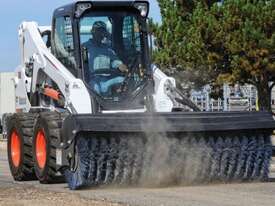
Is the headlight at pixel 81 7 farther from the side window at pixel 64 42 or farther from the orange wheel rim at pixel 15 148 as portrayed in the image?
the orange wheel rim at pixel 15 148

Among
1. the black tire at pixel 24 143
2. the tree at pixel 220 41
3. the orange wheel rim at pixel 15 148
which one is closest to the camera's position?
the black tire at pixel 24 143

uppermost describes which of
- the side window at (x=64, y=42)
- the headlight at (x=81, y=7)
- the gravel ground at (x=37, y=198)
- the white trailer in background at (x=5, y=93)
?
the headlight at (x=81, y=7)

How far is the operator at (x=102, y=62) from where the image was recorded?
1420 cm

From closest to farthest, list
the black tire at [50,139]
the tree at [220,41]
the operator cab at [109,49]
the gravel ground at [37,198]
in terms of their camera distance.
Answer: the gravel ground at [37,198]
the black tire at [50,139]
the operator cab at [109,49]
the tree at [220,41]

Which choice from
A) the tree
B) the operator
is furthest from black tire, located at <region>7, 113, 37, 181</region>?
the tree

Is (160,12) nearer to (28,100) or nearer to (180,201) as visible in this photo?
(28,100)

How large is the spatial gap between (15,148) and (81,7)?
3.52m

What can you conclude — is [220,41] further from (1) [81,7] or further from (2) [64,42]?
(1) [81,7]

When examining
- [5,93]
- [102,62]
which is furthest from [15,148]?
[5,93]

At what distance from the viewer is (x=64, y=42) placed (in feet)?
48.9

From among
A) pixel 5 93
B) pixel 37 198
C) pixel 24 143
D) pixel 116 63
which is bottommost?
pixel 37 198

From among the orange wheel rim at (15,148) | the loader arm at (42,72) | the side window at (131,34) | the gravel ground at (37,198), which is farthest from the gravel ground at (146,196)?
the side window at (131,34)

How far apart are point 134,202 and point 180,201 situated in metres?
0.67

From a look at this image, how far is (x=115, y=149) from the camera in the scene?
12.8m
